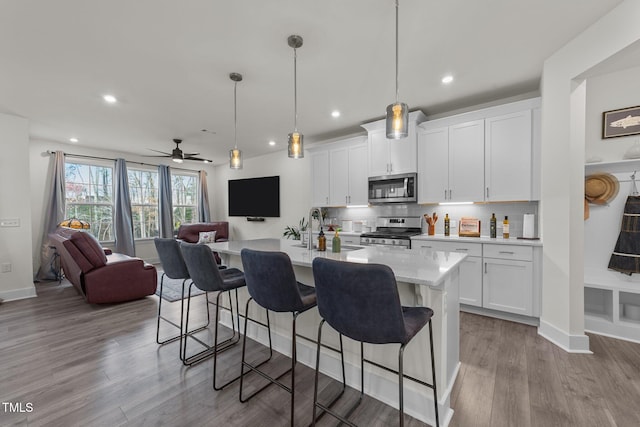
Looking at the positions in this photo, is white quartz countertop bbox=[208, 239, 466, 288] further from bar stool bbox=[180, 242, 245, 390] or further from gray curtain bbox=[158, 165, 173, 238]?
gray curtain bbox=[158, 165, 173, 238]

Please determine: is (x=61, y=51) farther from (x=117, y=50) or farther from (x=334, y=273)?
(x=334, y=273)

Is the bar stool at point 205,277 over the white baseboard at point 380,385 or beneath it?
over

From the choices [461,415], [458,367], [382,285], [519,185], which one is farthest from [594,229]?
[382,285]

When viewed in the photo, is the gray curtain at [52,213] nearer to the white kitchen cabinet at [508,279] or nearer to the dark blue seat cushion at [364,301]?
the dark blue seat cushion at [364,301]

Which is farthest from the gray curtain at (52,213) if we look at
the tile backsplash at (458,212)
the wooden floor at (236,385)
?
the tile backsplash at (458,212)

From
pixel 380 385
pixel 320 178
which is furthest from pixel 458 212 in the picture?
pixel 380 385

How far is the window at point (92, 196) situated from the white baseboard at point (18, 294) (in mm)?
1964

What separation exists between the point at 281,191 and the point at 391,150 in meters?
2.94

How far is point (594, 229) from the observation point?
292cm

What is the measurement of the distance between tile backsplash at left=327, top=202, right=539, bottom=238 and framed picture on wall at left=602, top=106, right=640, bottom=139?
96cm

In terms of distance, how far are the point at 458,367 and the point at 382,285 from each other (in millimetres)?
1546

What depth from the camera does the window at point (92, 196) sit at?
5688mm

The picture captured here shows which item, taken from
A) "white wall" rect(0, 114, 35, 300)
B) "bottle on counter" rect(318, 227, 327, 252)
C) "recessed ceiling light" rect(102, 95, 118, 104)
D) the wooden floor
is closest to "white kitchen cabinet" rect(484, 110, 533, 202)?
the wooden floor

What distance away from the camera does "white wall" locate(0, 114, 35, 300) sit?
13.0 feet
